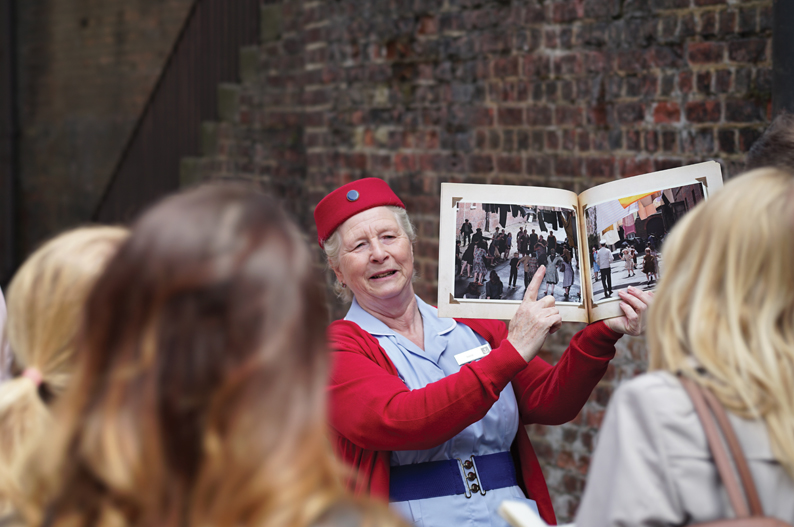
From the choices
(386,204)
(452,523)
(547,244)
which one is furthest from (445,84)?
(452,523)

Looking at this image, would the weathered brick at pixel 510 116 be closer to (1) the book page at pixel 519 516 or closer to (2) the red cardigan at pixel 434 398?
(2) the red cardigan at pixel 434 398

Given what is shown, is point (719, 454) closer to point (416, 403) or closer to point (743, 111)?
point (416, 403)

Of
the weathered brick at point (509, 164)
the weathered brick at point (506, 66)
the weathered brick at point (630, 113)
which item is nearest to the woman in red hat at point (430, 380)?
the weathered brick at point (630, 113)

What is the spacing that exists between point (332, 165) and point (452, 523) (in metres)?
3.08

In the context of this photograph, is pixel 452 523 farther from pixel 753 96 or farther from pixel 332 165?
pixel 332 165

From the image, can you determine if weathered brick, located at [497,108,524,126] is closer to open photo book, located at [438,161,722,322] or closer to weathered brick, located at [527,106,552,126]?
weathered brick, located at [527,106,552,126]

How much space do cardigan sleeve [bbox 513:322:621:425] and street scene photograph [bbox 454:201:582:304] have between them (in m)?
0.13

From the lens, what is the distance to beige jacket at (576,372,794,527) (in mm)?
1089

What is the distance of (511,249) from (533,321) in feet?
0.74

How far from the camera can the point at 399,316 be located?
85.5 inches

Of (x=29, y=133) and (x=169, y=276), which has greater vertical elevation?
(x=29, y=133)

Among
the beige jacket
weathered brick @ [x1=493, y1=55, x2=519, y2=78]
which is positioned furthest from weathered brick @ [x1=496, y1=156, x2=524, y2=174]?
the beige jacket

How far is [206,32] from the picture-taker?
573 cm

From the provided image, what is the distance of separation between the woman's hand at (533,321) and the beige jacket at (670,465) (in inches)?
26.2
